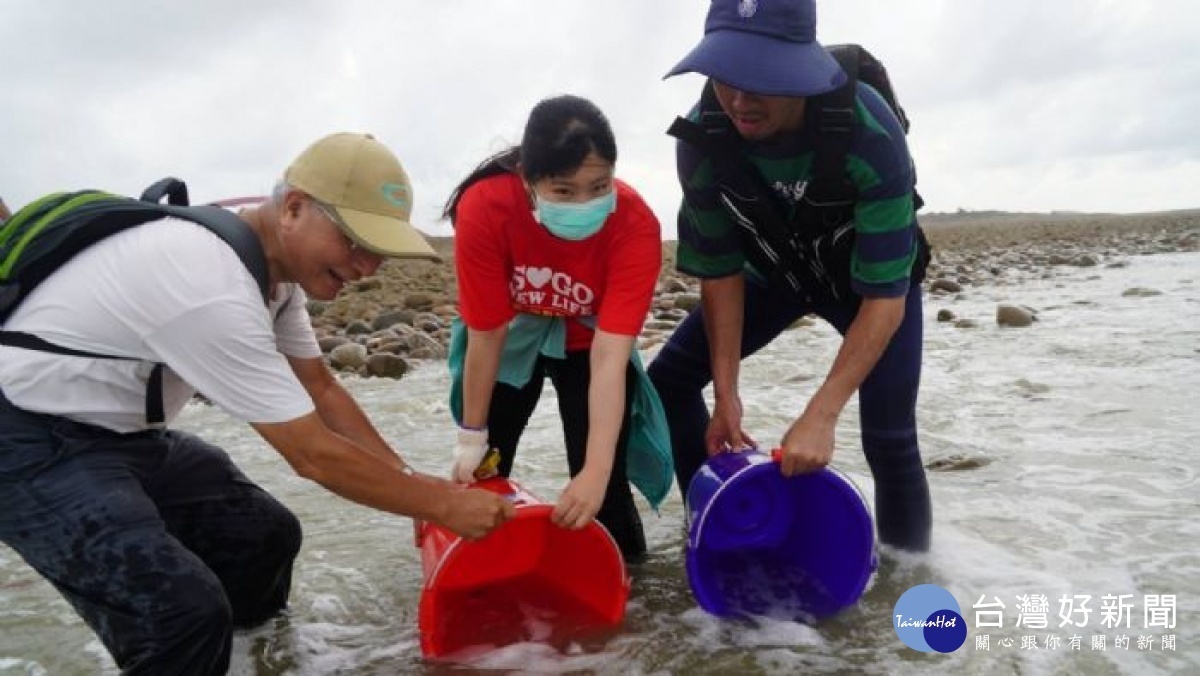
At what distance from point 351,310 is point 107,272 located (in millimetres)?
7327

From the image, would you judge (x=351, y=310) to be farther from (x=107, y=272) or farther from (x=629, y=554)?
(x=107, y=272)

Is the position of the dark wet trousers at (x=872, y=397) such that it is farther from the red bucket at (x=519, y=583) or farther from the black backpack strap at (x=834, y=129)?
the red bucket at (x=519, y=583)

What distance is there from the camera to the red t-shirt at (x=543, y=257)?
2471mm

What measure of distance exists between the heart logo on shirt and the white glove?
0.45 metres

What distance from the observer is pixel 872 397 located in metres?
2.65

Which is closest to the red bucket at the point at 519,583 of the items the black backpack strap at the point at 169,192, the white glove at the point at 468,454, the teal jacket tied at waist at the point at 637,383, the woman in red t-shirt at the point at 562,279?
the white glove at the point at 468,454

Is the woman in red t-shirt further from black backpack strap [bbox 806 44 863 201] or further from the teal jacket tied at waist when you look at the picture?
black backpack strap [bbox 806 44 863 201]

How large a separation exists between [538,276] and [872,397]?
3.31 feet

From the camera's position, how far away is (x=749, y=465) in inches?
95.3

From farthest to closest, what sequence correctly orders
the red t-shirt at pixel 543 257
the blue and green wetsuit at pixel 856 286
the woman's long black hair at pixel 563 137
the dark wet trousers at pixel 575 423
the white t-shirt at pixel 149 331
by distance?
the dark wet trousers at pixel 575 423 < the red t-shirt at pixel 543 257 < the blue and green wetsuit at pixel 856 286 < the woman's long black hair at pixel 563 137 < the white t-shirt at pixel 149 331

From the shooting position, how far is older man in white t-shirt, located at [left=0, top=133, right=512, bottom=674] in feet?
5.89

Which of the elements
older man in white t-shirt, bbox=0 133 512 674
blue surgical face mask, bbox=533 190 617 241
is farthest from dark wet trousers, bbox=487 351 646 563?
older man in white t-shirt, bbox=0 133 512 674

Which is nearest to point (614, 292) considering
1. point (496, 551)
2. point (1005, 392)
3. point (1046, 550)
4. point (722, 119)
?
point (722, 119)

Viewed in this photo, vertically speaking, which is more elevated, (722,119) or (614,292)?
(722,119)
